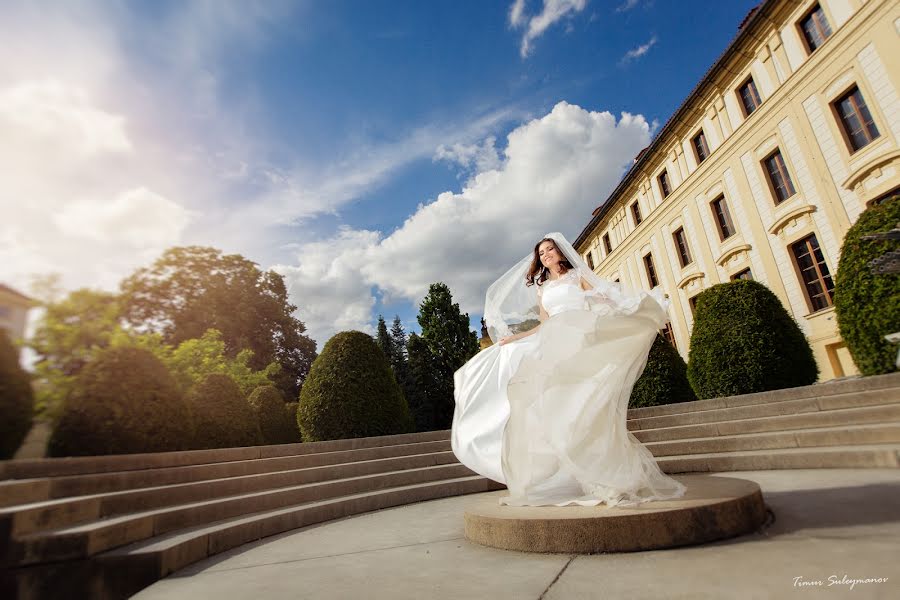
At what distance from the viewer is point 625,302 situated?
3.74 m

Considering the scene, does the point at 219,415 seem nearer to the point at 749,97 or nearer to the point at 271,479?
the point at 271,479

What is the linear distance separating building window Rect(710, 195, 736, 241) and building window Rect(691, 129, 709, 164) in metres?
2.24

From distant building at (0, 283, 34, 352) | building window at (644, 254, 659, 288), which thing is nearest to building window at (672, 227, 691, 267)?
building window at (644, 254, 659, 288)

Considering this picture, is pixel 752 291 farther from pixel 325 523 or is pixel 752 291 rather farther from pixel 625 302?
pixel 325 523

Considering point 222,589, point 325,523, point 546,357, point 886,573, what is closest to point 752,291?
point 546,357

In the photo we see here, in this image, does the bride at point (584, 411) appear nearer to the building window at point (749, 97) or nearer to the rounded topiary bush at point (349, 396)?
the rounded topiary bush at point (349, 396)

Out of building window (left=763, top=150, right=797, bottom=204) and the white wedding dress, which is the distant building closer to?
the white wedding dress

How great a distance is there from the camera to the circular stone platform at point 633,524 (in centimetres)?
278

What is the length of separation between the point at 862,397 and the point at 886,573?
19.1ft

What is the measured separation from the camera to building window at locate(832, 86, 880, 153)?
12.7 meters

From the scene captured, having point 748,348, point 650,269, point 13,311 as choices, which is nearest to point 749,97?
point 650,269

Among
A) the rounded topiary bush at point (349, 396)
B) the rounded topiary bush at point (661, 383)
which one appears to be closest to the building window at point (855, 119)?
the rounded topiary bush at point (661, 383)

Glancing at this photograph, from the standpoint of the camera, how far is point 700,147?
20.1 metres

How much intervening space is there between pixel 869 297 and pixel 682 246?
1594cm
